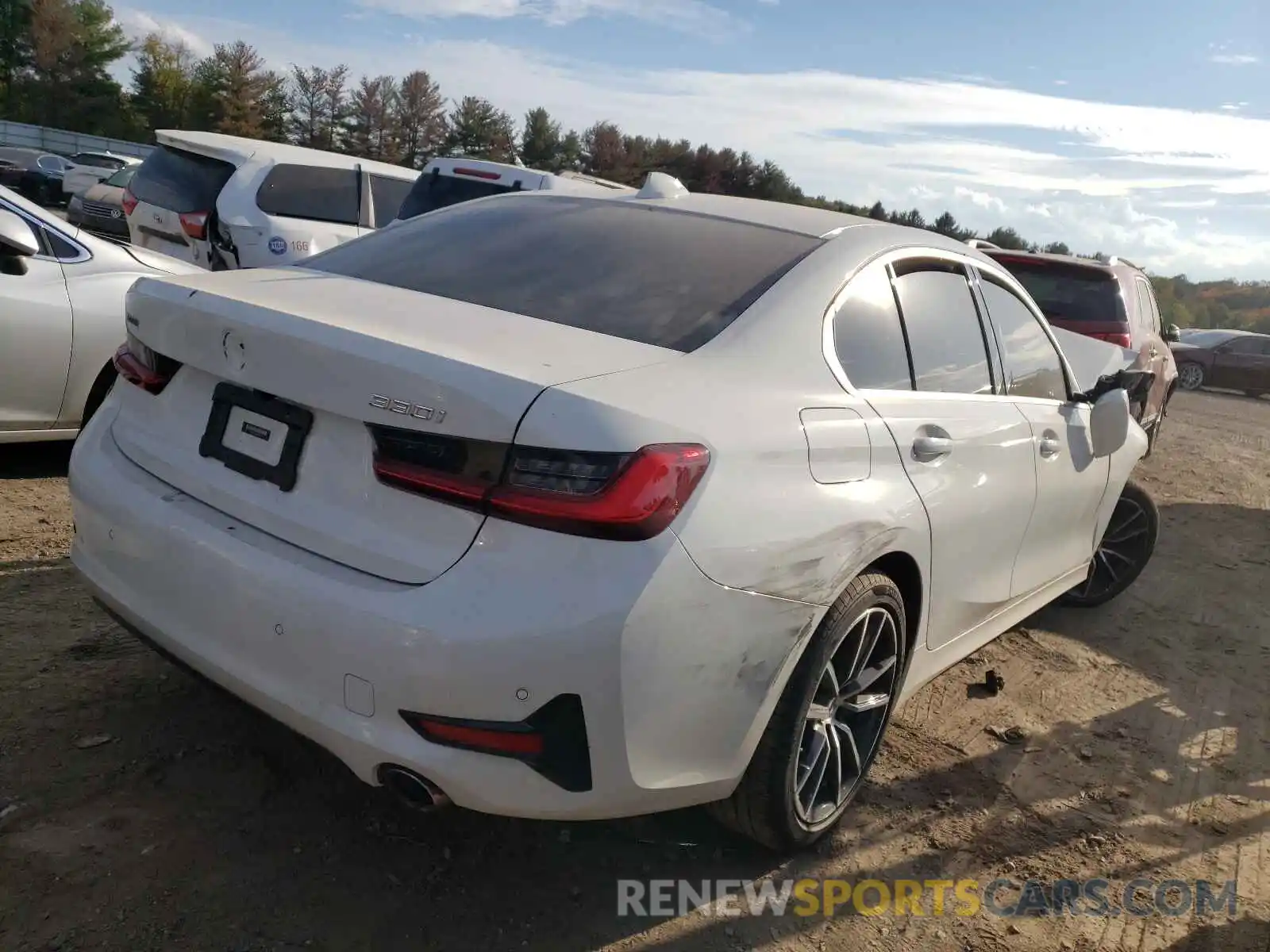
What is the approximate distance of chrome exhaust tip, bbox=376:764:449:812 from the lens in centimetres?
208

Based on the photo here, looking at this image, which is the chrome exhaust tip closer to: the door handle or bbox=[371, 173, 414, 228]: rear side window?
the door handle

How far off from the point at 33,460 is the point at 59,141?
148ft

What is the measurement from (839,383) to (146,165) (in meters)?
8.18

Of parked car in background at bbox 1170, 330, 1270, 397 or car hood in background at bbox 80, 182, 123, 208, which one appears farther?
parked car in background at bbox 1170, 330, 1270, 397

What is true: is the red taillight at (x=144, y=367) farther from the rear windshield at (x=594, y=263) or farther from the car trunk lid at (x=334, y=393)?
the rear windshield at (x=594, y=263)

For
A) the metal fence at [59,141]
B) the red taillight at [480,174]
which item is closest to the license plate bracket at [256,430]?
the red taillight at [480,174]

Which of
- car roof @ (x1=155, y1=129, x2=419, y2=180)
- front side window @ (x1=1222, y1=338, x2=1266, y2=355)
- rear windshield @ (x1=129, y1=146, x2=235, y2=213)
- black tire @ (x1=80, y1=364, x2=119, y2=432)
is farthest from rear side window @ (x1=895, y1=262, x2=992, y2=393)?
front side window @ (x1=1222, y1=338, x2=1266, y2=355)

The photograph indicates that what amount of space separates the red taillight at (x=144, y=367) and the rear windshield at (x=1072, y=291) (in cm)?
670

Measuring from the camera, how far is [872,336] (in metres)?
2.86

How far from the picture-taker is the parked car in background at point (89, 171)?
20406mm

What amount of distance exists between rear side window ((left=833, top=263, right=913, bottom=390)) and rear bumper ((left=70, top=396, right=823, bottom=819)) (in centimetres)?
74

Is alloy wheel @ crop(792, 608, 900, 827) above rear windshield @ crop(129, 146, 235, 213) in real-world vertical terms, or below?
below

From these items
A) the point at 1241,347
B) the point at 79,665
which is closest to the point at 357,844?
the point at 79,665

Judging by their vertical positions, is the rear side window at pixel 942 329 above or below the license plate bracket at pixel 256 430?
above
